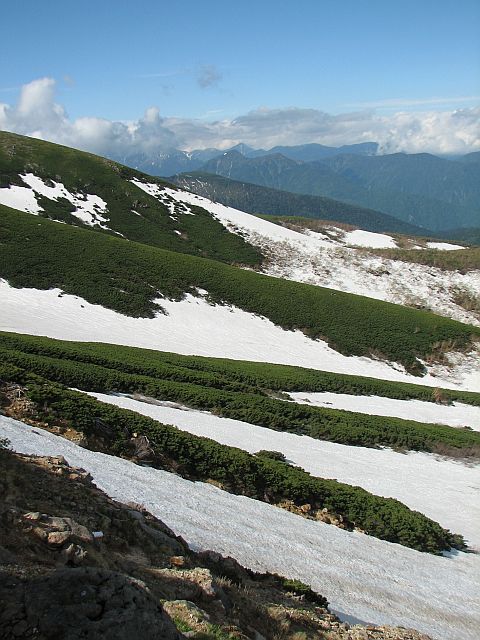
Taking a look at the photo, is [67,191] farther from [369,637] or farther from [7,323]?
[369,637]

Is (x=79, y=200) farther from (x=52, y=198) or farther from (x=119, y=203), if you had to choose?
(x=119, y=203)

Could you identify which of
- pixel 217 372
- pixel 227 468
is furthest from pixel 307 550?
pixel 217 372

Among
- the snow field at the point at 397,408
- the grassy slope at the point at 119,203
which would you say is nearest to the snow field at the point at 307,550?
the snow field at the point at 397,408

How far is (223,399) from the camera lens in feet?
80.2

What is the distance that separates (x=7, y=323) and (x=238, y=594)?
33501 mm

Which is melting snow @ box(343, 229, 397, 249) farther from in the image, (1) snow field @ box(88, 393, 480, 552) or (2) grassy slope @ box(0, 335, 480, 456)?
(1) snow field @ box(88, 393, 480, 552)

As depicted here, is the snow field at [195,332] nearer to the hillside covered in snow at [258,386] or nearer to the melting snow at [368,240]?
the hillside covered in snow at [258,386]

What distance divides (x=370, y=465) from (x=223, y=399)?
24.4 feet

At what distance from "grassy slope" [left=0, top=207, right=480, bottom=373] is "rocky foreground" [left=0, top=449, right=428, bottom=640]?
36983 millimetres

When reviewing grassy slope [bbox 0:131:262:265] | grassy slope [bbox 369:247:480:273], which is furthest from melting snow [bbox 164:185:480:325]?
grassy slope [bbox 0:131:262:265]

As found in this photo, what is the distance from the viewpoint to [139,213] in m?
78.4

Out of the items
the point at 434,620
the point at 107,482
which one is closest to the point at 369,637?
the point at 434,620

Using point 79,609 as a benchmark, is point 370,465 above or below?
below

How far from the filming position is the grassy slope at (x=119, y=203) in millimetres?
72500
